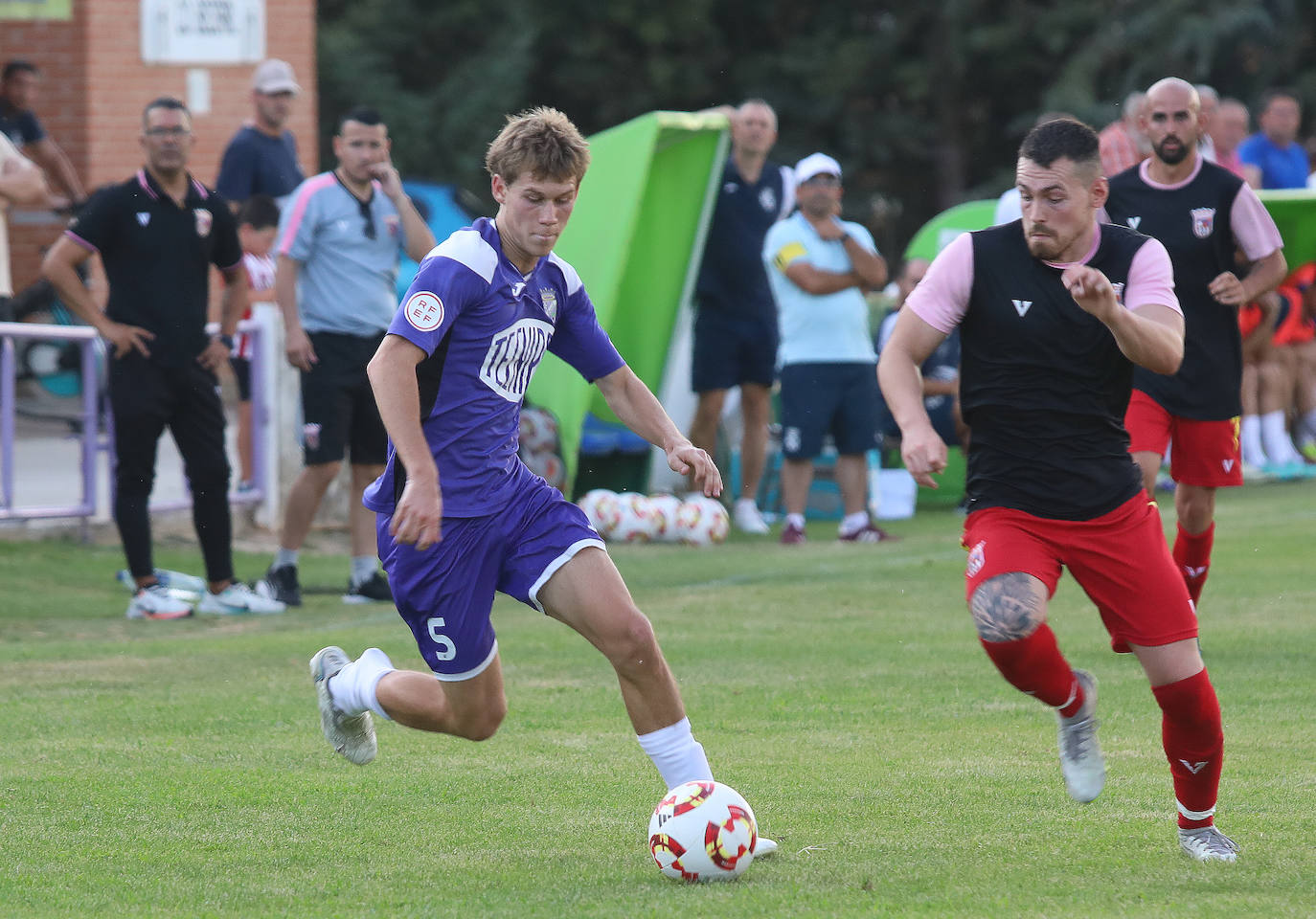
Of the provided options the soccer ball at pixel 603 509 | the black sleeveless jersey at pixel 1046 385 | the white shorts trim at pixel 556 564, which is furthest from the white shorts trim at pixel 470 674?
the soccer ball at pixel 603 509

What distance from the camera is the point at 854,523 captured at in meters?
12.6

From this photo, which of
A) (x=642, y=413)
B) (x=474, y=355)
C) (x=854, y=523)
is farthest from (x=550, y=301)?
(x=854, y=523)

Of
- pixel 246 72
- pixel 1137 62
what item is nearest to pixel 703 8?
pixel 1137 62

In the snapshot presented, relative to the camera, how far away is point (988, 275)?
5020mm

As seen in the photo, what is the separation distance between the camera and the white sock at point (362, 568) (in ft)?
33.8

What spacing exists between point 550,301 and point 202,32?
487 inches

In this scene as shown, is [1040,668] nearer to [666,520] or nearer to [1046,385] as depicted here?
[1046,385]

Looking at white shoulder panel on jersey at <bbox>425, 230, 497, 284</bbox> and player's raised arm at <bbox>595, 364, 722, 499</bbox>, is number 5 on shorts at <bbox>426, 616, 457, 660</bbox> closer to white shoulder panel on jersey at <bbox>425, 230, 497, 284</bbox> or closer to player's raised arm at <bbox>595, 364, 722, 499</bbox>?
player's raised arm at <bbox>595, 364, 722, 499</bbox>

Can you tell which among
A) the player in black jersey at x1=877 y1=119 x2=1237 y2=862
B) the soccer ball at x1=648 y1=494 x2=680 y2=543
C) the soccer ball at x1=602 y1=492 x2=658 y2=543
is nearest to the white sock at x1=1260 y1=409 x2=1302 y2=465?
the soccer ball at x1=648 y1=494 x2=680 y2=543

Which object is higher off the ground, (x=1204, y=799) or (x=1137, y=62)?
(x=1137, y=62)

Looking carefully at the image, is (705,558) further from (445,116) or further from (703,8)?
(703,8)

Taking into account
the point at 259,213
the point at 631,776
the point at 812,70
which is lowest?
the point at 631,776

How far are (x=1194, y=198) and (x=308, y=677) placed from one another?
14.2ft

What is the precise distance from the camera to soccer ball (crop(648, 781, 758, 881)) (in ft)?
15.2
